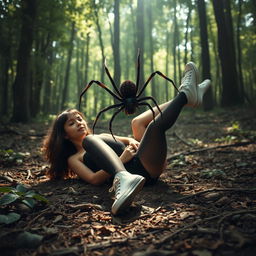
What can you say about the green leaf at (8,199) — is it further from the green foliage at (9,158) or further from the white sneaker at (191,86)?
the green foliage at (9,158)

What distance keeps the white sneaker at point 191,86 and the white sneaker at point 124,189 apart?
112cm

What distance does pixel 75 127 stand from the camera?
11.2 ft

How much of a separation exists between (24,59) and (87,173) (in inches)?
365

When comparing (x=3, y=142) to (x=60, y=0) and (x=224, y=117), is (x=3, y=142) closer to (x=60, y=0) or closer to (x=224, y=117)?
(x=224, y=117)

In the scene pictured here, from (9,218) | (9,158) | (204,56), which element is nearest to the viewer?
(9,218)

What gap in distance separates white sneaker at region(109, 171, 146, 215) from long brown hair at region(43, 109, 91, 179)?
1.31 metres

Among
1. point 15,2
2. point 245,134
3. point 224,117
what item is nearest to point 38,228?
point 245,134

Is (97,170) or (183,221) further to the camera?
(97,170)

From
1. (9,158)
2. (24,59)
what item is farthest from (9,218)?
(24,59)

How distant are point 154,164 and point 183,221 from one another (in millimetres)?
961

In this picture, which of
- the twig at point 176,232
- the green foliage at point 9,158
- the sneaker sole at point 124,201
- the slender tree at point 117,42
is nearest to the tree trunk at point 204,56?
the slender tree at point 117,42

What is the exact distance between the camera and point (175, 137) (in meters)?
7.69

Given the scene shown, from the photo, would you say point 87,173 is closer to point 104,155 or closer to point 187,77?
point 104,155

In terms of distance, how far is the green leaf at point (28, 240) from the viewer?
66.8 inches
